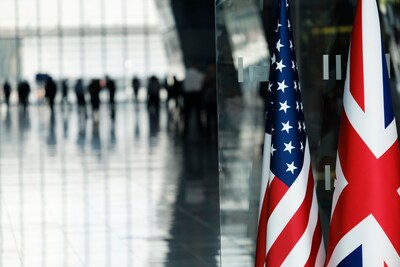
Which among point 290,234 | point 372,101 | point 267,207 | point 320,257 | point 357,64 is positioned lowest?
point 320,257

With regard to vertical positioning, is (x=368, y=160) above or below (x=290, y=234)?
above

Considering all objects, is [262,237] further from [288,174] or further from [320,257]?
[288,174]

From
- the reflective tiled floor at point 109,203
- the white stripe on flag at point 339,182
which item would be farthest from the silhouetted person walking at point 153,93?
the white stripe on flag at point 339,182

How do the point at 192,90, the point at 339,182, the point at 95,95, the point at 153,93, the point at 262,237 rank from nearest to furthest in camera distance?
the point at 339,182, the point at 262,237, the point at 192,90, the point at 95,95, the point at 153,93

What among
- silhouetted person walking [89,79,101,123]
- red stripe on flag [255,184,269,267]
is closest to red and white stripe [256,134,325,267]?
red stripe on flag [255,184,269,267]

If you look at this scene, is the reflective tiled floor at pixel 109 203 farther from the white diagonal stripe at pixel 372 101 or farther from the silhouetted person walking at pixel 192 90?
the white diagonal stripe at pixel 372 101

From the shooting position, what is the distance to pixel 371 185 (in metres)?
5.14

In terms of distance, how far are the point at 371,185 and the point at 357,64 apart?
2.00 feet

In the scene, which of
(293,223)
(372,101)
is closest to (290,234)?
(293,223)

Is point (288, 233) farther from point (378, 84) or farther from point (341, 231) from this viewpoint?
point (378, 84)

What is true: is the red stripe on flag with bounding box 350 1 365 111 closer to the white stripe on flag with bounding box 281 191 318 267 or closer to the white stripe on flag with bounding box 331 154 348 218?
the white stripe on flag with bounding box 331 154 348 218

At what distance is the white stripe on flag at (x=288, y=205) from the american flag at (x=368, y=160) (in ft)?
1.03

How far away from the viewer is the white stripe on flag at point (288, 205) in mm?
5500

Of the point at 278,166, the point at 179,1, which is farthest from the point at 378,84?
the point at 179,1
